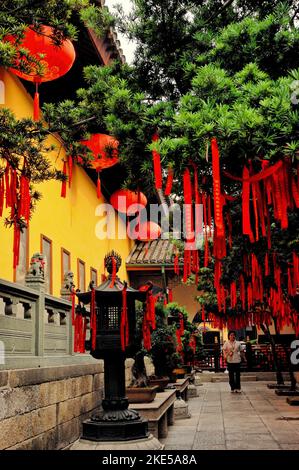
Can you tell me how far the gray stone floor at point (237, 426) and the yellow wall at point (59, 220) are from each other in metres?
3.67

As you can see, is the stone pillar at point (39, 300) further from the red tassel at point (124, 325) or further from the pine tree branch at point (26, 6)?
the pine tree branch at point (26, 6)

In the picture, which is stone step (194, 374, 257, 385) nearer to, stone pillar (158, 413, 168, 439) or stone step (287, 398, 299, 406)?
stone step (287, 398, 299, 406)

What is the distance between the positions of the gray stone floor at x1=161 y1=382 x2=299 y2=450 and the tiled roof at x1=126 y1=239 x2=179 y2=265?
576cm

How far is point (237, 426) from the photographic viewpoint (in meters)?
10.3

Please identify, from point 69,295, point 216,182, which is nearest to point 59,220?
point 69,295

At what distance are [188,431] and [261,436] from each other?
1.26 meters

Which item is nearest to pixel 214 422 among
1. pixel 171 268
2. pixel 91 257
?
pixel 91 257

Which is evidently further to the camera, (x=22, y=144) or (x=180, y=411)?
(x=180, y=411)

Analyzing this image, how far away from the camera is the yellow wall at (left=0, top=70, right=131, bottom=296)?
892 centimetres

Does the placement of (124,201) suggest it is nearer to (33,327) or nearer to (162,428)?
(162,428)

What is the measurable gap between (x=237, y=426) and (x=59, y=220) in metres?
5.25

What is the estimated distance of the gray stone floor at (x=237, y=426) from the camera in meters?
8.19

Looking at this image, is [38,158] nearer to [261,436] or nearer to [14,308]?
[14,308]
